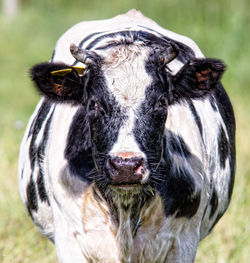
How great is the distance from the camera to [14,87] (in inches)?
580

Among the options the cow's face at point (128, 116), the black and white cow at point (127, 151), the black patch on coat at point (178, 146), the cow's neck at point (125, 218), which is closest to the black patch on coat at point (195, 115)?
the black and white cow at point (127, 151)

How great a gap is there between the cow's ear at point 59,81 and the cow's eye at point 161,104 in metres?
0.49

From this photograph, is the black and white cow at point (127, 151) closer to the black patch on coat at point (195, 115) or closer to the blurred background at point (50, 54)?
the black patch on coat at point (195, 115)

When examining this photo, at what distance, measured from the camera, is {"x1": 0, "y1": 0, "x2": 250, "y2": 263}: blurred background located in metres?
6.38

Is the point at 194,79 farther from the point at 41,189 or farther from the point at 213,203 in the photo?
the point at 41,189

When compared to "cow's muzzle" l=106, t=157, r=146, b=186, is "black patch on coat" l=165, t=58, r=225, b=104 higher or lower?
higher

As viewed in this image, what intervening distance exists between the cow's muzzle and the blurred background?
5.14 feet

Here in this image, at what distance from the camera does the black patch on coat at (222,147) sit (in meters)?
5.28

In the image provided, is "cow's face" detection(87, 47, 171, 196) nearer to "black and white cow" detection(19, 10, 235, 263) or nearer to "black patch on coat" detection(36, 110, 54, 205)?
"black and white cow" detection(19, 10, 235, 263)

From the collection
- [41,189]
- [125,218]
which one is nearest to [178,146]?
[125,218]

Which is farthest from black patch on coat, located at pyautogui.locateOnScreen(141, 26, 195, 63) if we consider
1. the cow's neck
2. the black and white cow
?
the cow's neck

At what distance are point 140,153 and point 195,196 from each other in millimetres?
740

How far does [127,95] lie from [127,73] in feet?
0.53

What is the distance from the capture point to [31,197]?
534 centimetres
